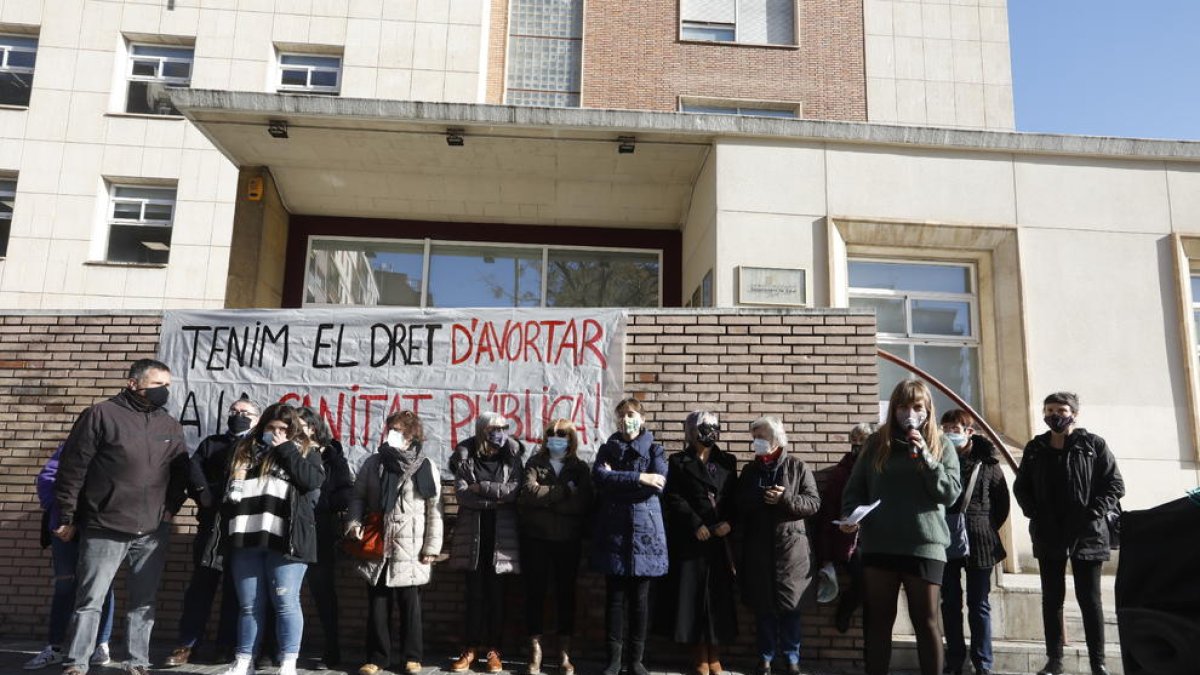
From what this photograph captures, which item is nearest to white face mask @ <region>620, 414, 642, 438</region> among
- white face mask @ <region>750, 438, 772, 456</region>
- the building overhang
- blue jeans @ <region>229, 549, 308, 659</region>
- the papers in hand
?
white face mask @ <region>750, 438, 772, 456</region>

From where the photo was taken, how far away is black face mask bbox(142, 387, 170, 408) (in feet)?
19.3

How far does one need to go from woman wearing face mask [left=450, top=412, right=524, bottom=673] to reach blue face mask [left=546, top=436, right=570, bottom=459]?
0.28m

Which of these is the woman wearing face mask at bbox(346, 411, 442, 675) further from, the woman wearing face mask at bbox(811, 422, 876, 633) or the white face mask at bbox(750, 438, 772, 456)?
the woman wearing face mask at bbox(811, 422, 876, 633)

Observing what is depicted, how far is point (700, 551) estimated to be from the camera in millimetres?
6305

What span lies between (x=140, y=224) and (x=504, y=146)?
42.0ft

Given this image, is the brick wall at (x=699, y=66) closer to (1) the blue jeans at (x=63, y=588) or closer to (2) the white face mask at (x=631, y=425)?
(2) the white face mask at (x=631, y=425)

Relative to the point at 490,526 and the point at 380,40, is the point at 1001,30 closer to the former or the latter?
the point at 380,40

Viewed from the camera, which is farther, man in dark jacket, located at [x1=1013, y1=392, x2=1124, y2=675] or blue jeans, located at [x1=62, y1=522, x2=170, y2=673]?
man in dark jacket, located at [x1=1013, y1=392, x2=1124, y2=675]

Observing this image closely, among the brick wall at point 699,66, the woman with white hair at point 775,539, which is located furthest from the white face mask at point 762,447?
the brick wall at point 699,66

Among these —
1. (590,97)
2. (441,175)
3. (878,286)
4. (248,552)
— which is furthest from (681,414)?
(590,97)

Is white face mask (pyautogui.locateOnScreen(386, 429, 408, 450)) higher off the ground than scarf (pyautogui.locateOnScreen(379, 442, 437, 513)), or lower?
higher

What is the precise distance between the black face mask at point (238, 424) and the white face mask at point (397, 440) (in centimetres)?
A: 109

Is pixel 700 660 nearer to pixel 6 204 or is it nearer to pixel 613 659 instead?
pixel 613 659

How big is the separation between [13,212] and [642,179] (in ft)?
50.2
